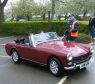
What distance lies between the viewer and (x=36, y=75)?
9086 mm

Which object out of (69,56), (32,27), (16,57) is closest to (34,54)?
(16,57)

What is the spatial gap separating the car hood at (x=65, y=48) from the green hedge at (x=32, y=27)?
1149 cm

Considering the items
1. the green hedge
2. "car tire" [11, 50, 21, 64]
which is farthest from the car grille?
the green hedge

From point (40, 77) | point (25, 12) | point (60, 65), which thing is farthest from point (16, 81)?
point (25, 12)

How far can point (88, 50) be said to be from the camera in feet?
29.5

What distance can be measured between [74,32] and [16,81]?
4453mm

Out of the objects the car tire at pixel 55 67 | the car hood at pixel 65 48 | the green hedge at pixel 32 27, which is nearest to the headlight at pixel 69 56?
the car hood at pixel 65 48

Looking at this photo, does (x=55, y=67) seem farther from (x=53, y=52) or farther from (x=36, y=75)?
(x=36, y=75)

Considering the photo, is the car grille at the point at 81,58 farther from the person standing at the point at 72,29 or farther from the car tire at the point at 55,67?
the person standing at the point at 72,29

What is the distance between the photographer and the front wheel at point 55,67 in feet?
28.1

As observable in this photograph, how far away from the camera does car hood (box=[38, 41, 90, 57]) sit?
8.58 metres

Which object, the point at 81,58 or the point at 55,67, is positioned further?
the point at 55,67

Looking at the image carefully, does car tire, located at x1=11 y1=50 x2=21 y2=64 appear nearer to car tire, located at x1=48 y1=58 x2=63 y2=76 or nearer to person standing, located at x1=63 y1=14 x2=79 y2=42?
car tire, located at x1=48 y1=58 x2=63 y2=76

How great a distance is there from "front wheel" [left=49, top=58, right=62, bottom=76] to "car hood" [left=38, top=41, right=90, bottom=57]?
35 centimetres
